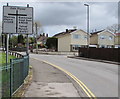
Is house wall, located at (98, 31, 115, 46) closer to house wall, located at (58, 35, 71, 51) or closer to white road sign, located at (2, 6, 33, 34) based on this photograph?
house wall, located at (58, 35, 71, 51)

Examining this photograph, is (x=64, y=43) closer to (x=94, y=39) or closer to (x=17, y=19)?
(x=94, y=39)

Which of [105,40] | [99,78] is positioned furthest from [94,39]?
[99,78]

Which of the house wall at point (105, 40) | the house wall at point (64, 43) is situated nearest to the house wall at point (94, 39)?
the house wall at point (105, 40)

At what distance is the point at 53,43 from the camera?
80.9 metres

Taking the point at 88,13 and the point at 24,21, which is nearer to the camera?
the point at 24,21

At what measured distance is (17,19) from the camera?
14.7 m

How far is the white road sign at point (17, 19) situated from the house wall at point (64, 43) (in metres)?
54.1

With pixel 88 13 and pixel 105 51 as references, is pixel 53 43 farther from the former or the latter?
pixel 105 51

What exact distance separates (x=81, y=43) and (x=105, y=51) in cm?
3803

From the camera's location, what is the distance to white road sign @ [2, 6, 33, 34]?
14545 mm

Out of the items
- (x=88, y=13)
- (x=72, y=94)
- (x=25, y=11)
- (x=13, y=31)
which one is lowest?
(x=72, y=94)

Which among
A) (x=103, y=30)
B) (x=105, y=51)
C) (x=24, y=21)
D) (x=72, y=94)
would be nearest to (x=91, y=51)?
(x=105, y=51)

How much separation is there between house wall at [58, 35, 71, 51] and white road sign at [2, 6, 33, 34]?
54069 mm

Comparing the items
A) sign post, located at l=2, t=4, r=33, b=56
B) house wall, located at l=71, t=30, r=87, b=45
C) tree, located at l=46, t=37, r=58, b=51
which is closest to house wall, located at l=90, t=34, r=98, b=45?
house wall, located at l=71, t=30, r=87, b=45
